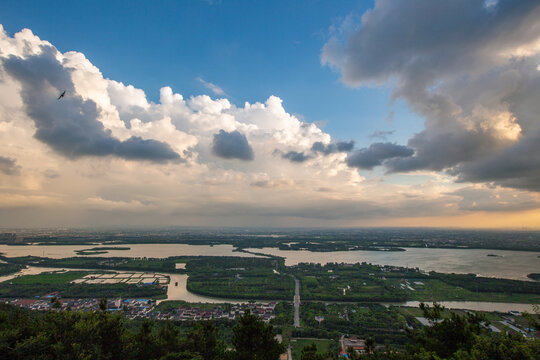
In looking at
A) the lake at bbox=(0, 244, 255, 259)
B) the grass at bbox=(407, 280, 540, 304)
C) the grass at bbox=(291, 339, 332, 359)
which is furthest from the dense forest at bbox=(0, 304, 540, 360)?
the lake at bbox=(0, 244, 255, 259)

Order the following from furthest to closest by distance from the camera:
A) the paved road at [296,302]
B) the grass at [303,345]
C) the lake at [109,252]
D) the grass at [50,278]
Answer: the lake at [109,252]
the grass at [50,278]
the paved road at [296,302]
the grass at [303,345]

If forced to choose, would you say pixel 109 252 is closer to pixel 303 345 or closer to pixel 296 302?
pixel 296 302

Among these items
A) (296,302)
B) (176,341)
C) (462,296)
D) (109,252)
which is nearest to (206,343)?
(176,341)

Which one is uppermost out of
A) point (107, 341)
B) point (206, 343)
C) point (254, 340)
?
point (254, 340)

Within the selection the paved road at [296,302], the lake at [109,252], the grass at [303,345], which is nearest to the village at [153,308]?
the paved road at [296,302]

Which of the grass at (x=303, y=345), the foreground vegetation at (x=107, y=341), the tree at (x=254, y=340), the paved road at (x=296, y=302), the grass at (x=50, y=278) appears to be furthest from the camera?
the grass at (x=50, y=278)

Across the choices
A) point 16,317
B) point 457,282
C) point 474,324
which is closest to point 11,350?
point 16,317

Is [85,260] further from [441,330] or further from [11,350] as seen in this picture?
[441,330]

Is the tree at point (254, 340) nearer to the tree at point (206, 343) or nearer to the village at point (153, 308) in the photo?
the tree at point (206, 343)

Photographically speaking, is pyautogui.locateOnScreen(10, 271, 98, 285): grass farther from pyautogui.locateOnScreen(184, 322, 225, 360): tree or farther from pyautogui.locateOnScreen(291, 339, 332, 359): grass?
pyautogui.locateOnScreen(184, 322, 225, 360): tree

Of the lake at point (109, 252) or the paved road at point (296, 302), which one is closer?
the paved road at point (296, 302)
